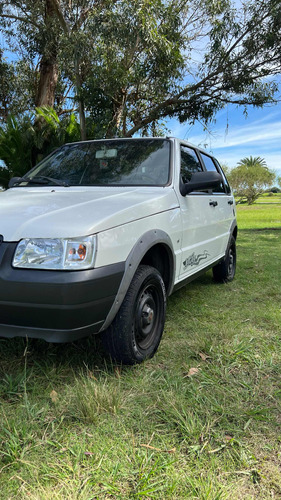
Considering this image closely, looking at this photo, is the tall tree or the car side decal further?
the tall tree

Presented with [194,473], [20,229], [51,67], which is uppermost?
[51,67]

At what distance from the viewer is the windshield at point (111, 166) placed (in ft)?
10.6

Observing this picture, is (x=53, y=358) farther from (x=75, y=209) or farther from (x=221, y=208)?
(x=221, y=208)

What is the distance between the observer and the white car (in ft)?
6.57

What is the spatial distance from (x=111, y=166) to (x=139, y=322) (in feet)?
5.09

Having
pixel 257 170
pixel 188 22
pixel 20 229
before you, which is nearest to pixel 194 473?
pixel 20 229

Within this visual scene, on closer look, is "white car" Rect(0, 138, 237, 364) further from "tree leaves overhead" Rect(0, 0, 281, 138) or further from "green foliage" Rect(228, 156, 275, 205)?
"green foliage" Rect(228, 156, 275, 205)

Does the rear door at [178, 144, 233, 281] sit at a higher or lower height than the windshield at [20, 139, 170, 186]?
lower

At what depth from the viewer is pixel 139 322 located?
2510 mm

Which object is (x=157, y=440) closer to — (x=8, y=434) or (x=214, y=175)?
(x=8, y=434)

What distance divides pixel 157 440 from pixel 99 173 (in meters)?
2.28

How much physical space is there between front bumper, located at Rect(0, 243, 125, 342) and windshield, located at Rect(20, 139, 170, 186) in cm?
134

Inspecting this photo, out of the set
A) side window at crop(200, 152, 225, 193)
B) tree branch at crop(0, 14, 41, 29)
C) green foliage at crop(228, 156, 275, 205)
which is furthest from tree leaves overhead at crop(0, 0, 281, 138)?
green foliage at crop(228, 156, 275, 205)

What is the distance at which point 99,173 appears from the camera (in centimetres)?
336
